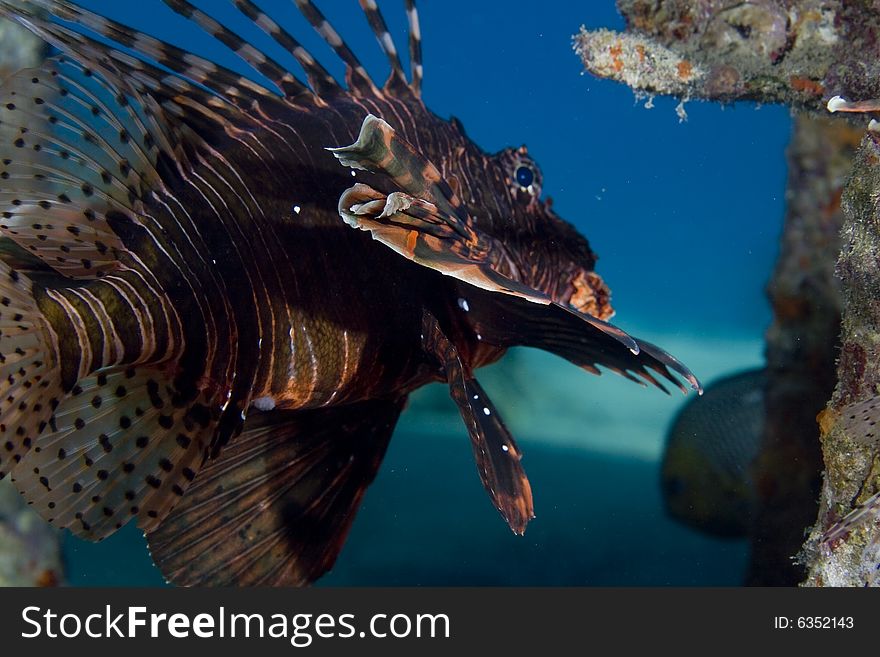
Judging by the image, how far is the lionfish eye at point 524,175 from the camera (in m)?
2.80

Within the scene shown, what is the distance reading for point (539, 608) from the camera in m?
2.07

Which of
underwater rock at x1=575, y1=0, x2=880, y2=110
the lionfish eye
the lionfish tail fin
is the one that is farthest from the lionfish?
underwater rock at x1=575, y1=0, x2=880, y2=110

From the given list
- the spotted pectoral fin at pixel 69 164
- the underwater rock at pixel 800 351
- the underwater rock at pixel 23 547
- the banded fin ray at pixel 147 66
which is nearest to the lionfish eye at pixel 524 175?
the banded fin ray at pixel 147 66

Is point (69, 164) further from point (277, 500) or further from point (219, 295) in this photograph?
point (277, 500)

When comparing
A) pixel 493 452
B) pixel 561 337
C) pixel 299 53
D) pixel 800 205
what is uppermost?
pixel 800 205

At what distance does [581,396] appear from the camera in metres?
7.96

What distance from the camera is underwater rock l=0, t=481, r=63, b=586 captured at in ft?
12.5

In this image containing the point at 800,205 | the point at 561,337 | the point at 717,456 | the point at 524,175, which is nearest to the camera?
the point at 561,337

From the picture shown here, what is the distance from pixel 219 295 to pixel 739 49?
2452mm

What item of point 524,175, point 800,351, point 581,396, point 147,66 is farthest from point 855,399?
point 581,396

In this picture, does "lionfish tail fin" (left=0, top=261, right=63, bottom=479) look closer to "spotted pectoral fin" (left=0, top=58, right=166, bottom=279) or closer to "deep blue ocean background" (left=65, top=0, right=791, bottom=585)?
"spotted pectoral fin" (left=0, top=58, right=166, bottom=279)

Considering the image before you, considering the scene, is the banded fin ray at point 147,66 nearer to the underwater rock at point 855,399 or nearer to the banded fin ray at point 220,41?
the banded fin ray at point 220,41

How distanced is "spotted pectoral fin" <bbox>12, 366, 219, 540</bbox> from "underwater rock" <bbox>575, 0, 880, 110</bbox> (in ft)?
7.63

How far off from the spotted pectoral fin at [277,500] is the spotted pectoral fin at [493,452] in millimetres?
735
